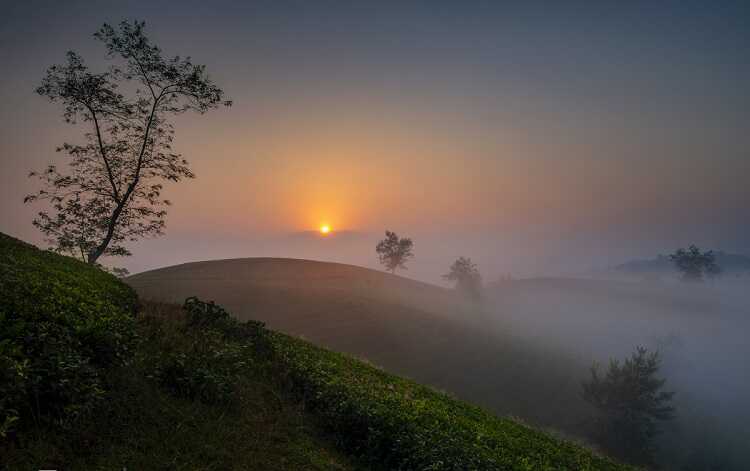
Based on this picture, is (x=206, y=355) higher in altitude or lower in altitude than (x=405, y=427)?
higher

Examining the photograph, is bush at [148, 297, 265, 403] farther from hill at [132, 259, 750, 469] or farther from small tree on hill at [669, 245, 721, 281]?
small tree on hill at [669, 245, 721, 281]

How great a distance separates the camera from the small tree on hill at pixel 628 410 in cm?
4334

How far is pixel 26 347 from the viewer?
25.7 ft

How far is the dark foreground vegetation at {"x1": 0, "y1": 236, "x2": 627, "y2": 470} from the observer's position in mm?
7148

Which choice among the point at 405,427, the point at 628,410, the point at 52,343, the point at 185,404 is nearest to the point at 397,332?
the point at 628,410

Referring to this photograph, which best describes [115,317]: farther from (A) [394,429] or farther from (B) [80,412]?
(A) [394,429]

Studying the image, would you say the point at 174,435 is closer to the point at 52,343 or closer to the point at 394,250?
the point at 52,343

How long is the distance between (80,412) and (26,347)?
1809mm

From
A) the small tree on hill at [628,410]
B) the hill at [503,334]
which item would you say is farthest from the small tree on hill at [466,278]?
the small tree on hill at [628,410]

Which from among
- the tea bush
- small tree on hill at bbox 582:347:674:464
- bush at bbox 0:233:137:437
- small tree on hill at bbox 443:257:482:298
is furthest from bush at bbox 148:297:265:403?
small tree on hill at bbox 443:257:482:298

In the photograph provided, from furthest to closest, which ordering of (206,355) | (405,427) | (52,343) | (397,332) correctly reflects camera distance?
1. (397,332)
2. (206,355)
3. (405,427)
4. (52,343)

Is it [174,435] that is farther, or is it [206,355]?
[206,355]

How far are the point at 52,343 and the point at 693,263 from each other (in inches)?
6706

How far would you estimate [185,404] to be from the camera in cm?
948
